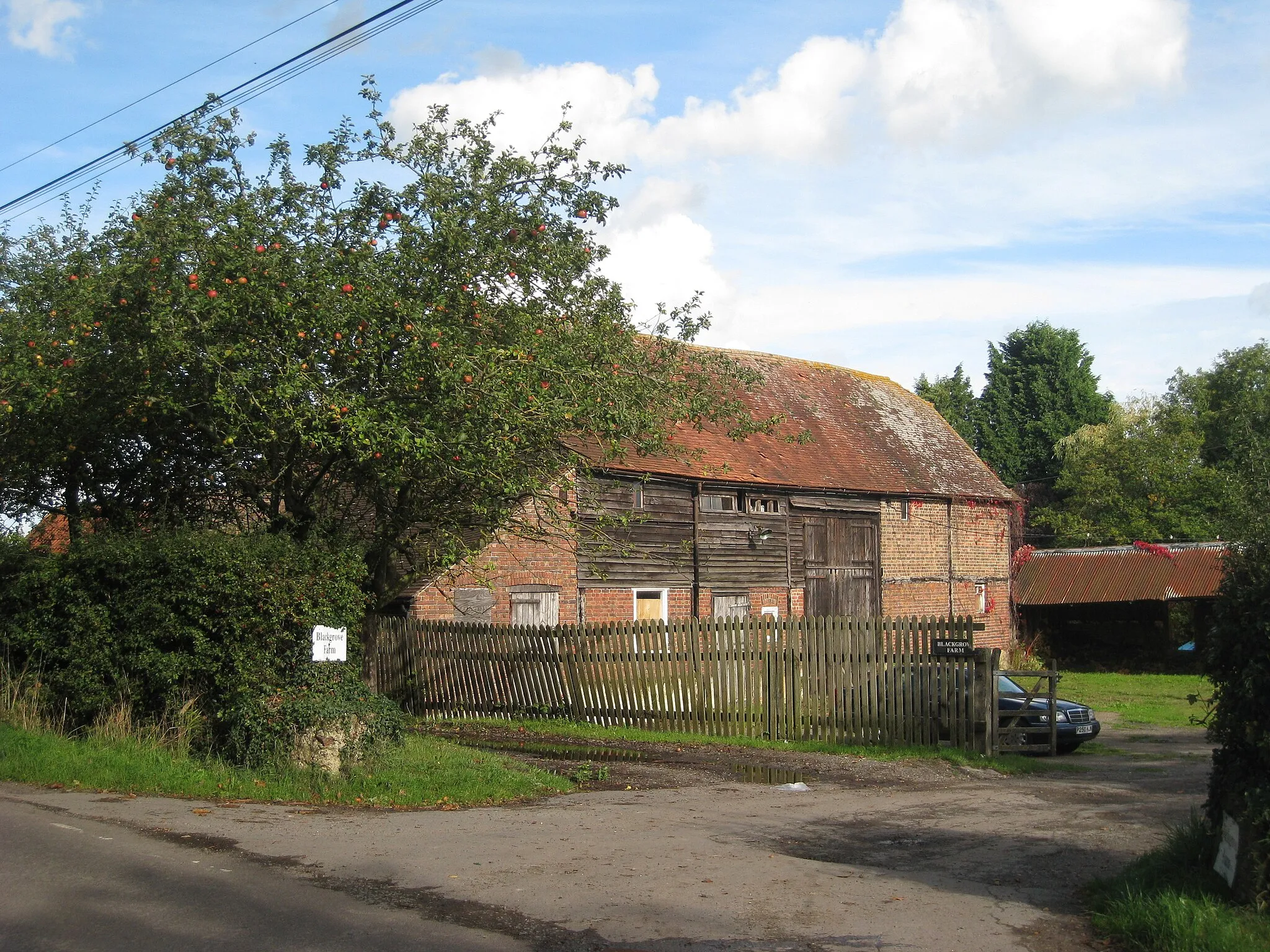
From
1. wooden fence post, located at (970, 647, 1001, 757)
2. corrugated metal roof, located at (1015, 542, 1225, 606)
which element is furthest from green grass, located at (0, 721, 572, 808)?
corrugated metal roof, located at (1015, 542, 1225, 606)

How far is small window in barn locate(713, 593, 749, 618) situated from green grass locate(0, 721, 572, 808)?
15198 mm

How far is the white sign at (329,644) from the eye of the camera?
441 inches

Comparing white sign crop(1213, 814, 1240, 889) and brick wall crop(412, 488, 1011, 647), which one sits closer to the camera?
white sign crop(1213, 814, 1240, 889)

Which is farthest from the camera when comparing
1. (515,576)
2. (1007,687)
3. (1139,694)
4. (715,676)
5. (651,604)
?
(1139,694)

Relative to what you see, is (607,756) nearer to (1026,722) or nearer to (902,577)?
(1026,722)

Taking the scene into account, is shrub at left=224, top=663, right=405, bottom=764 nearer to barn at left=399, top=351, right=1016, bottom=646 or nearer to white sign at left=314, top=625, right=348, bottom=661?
white sign at left=314, top=625, right=348, bottom=661

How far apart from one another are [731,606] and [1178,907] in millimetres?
21696

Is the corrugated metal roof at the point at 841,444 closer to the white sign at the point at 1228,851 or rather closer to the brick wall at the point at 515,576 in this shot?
the brick wall at the point at 515,576

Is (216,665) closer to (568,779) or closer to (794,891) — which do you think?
(568,779)

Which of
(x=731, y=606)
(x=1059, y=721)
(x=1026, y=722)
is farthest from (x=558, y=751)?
(x=731, y=606)

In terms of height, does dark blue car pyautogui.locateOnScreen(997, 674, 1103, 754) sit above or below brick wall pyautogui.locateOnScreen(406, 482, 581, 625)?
below

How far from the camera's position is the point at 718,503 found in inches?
1081

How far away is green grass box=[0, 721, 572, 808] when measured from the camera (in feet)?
35.1

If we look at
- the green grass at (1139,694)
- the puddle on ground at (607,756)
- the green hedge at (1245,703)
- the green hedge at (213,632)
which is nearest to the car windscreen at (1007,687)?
the green grass at (1139,694)
